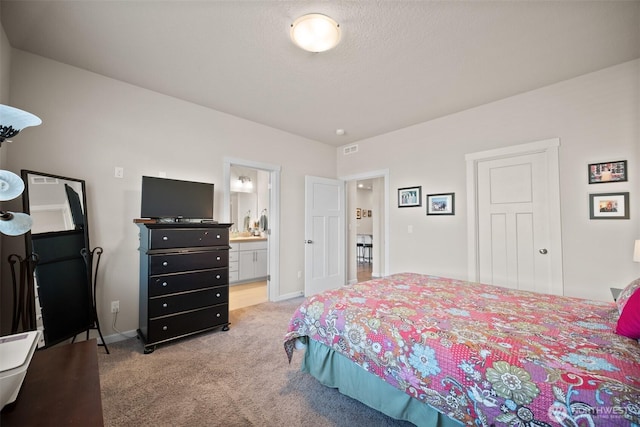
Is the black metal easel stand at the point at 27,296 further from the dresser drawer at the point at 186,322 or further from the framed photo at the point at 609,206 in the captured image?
the framed photo at the point at 609,206

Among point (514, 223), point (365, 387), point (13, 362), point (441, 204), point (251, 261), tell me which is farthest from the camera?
point (251, 261)

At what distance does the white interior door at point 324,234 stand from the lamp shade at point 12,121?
3.61 metres

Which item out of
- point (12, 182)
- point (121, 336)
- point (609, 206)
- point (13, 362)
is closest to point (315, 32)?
point (12, 182)

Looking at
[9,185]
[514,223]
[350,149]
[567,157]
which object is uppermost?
[350,149]

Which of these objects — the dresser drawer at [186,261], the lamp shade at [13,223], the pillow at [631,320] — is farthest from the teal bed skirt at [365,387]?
the lamp shade at [13,223]

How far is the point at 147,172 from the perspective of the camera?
294 cm

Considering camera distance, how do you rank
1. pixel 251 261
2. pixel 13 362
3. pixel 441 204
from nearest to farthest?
pixel 13 362 < pixel 441 204 < pixel 251 261

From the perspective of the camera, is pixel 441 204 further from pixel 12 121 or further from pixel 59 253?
pixel 59 253

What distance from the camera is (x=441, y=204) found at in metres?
3.68

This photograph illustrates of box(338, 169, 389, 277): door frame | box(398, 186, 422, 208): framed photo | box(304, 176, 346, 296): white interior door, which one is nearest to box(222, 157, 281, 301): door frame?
box(304, 176, 346, 296): white interior door

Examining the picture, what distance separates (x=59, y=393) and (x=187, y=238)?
1.94 meters

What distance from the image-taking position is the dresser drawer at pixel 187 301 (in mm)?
2535

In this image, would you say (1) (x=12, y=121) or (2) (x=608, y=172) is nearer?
(1) (x=12, y=121)

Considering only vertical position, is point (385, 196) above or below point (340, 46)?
below
